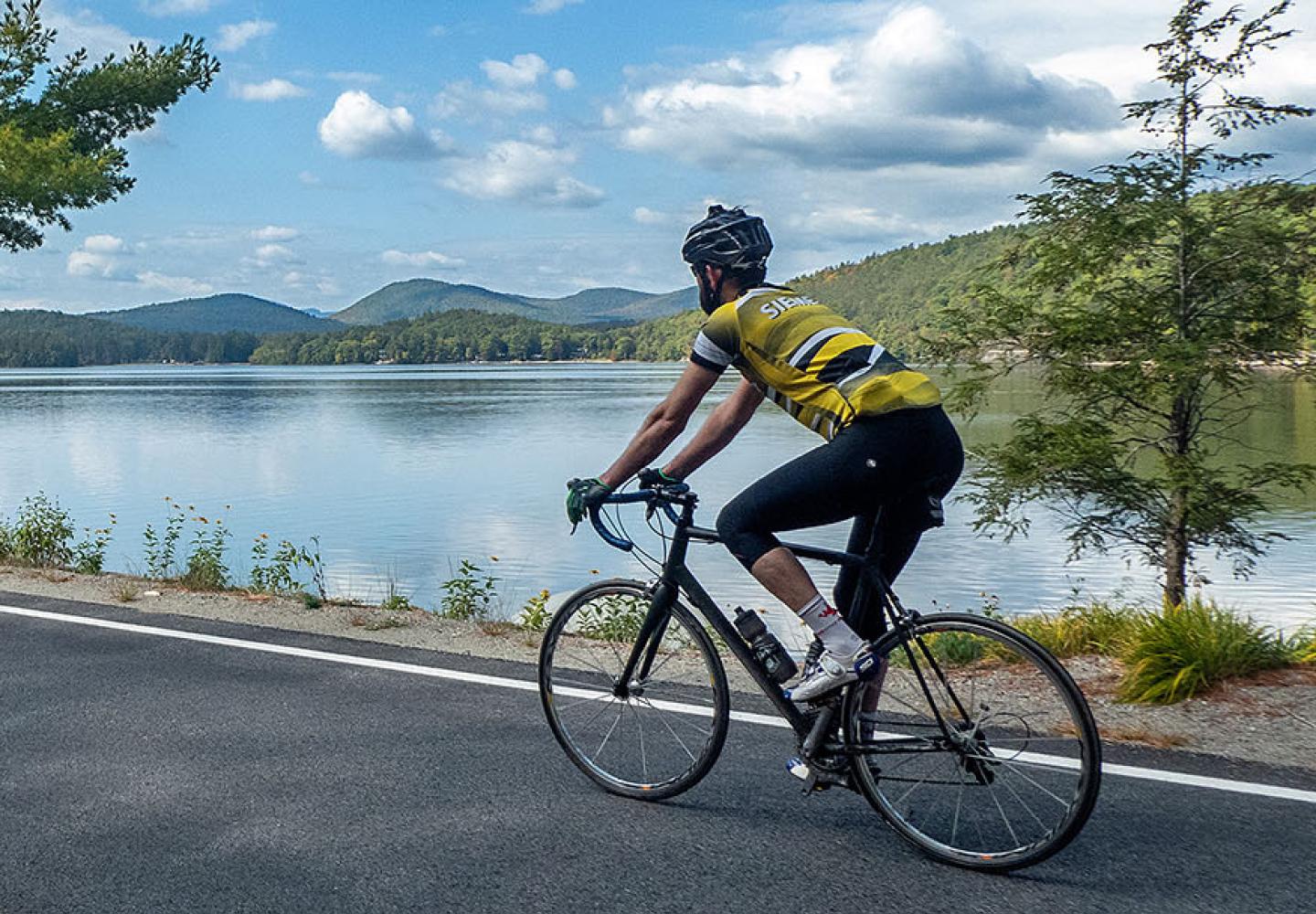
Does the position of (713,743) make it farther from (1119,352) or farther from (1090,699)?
(1119,352)

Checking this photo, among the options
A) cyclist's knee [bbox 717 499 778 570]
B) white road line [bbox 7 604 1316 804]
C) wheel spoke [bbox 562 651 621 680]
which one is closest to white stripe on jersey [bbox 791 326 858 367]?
cyclist's knee [bbox 717 499 778 570]

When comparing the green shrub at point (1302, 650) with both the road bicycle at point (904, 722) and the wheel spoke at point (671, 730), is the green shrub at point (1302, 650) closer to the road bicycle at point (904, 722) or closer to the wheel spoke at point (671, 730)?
the road bicycle at point (904, 722)

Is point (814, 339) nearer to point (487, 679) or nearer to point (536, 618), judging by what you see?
point (487, 679)

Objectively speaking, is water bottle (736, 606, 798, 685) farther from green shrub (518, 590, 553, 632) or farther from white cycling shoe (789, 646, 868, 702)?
green shrub (518, 590, 553, 632)

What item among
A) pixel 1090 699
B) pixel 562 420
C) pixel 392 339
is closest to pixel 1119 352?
pixel 1090 699

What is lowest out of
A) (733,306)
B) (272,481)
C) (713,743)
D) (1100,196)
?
(272,481)

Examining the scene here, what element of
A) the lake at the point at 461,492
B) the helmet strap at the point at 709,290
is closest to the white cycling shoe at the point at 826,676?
the helmet strap at the point at 709,290

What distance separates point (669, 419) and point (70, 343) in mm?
199777

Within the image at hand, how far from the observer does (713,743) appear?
13.6 ft

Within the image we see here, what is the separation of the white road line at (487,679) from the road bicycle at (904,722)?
0.38 feet

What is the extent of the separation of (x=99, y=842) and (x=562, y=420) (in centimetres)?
5369

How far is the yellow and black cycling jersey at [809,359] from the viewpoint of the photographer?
3.59m

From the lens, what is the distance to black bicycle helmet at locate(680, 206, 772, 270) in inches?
151

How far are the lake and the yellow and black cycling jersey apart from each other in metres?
5.72
